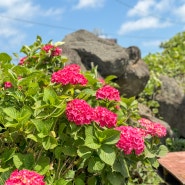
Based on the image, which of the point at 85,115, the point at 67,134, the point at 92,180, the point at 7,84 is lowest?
the point at 92,180

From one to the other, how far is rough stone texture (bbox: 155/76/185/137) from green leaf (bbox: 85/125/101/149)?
160 inches

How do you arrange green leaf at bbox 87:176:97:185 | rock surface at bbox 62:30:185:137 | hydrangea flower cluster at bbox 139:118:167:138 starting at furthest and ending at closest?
rock surface at bbox 62:30:185:137
hydrangea flower cluster at bbox 139:118:167:138
green leaf at bbox 87:176:97:185

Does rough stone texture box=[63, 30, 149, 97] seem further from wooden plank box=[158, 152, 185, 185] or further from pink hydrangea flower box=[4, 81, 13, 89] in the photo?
pink hydrangea flower box=[4, 81, 13, 89]

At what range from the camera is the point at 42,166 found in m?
2.35

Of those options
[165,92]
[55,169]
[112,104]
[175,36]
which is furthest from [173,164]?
[175,36]

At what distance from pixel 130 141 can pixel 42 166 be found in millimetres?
540

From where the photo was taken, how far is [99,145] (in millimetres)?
2312

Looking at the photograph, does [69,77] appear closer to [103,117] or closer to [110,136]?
[103,117]

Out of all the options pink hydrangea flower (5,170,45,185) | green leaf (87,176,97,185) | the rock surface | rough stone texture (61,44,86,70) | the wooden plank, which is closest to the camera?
pink hydrangea flower (5,170,45,185)

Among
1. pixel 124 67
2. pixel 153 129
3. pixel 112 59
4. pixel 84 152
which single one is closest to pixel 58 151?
pixel 84 152

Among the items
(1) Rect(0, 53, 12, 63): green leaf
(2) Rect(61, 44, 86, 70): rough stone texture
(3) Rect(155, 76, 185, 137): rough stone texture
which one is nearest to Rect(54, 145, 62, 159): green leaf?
(1) Rect(0, 53, 12, 63): green leaf

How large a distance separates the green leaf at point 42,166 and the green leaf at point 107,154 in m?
0.32

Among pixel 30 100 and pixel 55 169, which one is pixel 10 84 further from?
pixel 55 169

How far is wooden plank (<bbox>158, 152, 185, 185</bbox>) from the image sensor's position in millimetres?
3552
